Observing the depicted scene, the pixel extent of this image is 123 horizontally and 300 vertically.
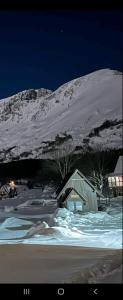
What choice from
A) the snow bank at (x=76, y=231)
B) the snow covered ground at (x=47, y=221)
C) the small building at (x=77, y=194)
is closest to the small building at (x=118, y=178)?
the snow bank at (x=76, y=231)

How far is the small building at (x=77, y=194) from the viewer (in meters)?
9.36

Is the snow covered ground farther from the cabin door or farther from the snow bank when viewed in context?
the cabin door

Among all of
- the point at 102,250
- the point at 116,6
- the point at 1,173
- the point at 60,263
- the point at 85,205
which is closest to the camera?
the point at 116,6

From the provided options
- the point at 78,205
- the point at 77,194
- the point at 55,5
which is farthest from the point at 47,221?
the point at 55,5

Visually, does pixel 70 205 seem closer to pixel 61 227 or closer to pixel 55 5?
pixel 61 227

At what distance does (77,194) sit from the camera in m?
9.75

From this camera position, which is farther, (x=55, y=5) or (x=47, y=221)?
(x=47, y=221)

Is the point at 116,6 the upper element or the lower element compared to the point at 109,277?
upper

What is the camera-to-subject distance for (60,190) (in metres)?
10.2
